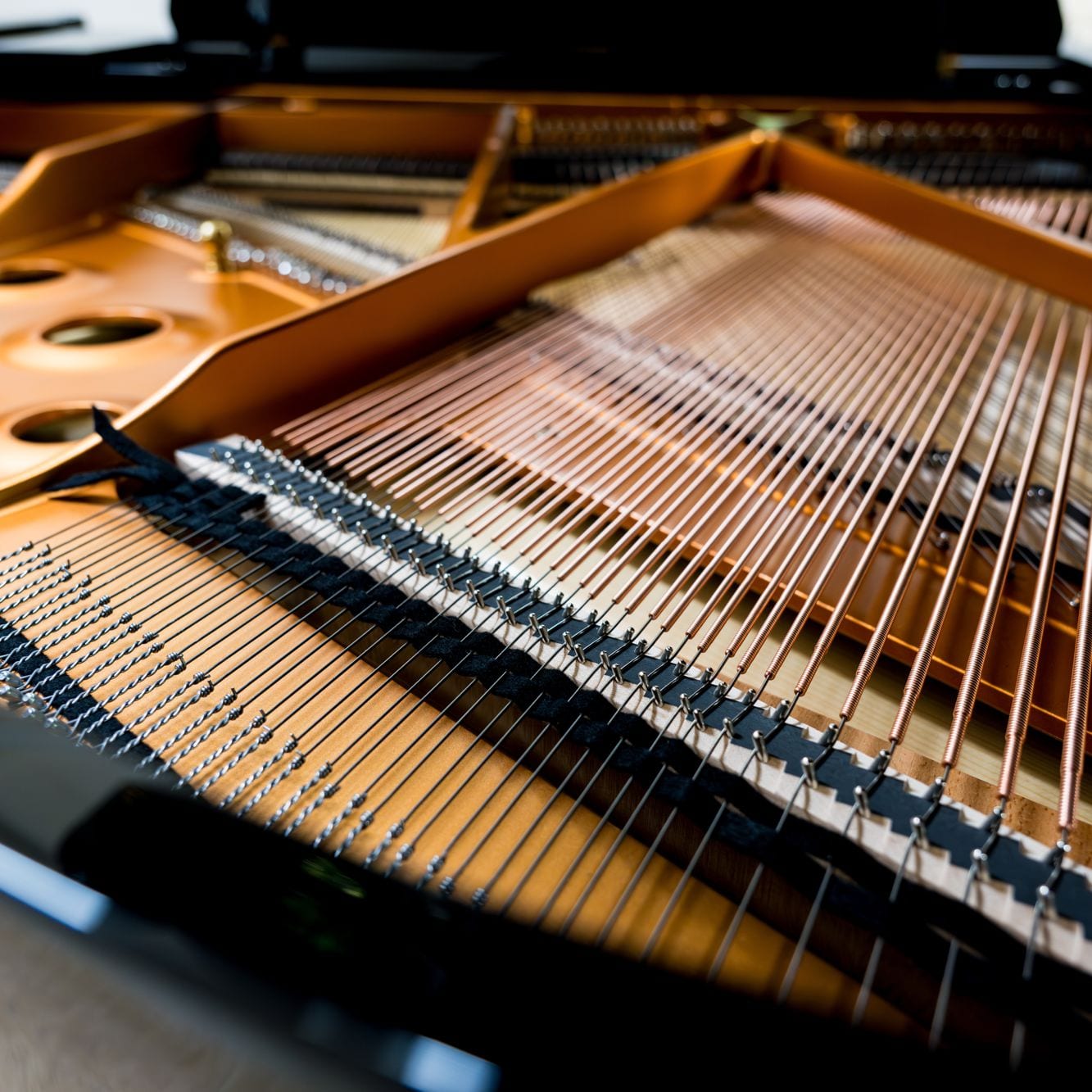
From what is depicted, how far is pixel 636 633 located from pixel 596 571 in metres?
0.12

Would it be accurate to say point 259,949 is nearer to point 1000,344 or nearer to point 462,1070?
point 462,1070

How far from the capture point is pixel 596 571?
134 centimetres

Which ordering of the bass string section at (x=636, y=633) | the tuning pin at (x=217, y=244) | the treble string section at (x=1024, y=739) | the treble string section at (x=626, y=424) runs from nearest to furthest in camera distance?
the treble string section at (x=1024, y=739), the bass string section at (x=636, y=633), the treble string section at (x=626, y=424), the tuning pin at (x=217, y=244)

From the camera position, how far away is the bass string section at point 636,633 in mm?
953

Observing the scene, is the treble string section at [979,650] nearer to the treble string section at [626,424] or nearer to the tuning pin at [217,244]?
the treble string section at [626,424]

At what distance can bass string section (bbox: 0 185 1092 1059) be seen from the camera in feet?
3.13

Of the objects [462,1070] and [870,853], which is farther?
[870,853]

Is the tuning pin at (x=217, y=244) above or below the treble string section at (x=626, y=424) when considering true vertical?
above

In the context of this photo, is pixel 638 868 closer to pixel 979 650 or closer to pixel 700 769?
pixel 700 769

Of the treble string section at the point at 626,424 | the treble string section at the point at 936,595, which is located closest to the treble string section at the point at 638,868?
the treble string section at the point at 936,595

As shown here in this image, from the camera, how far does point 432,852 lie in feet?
3.28

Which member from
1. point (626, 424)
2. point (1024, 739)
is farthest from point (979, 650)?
point (626, 424)

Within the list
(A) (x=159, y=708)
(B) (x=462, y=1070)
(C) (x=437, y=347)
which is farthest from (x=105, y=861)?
(C) (x=437, y=347)

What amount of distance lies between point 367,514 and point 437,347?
2.47 feet
